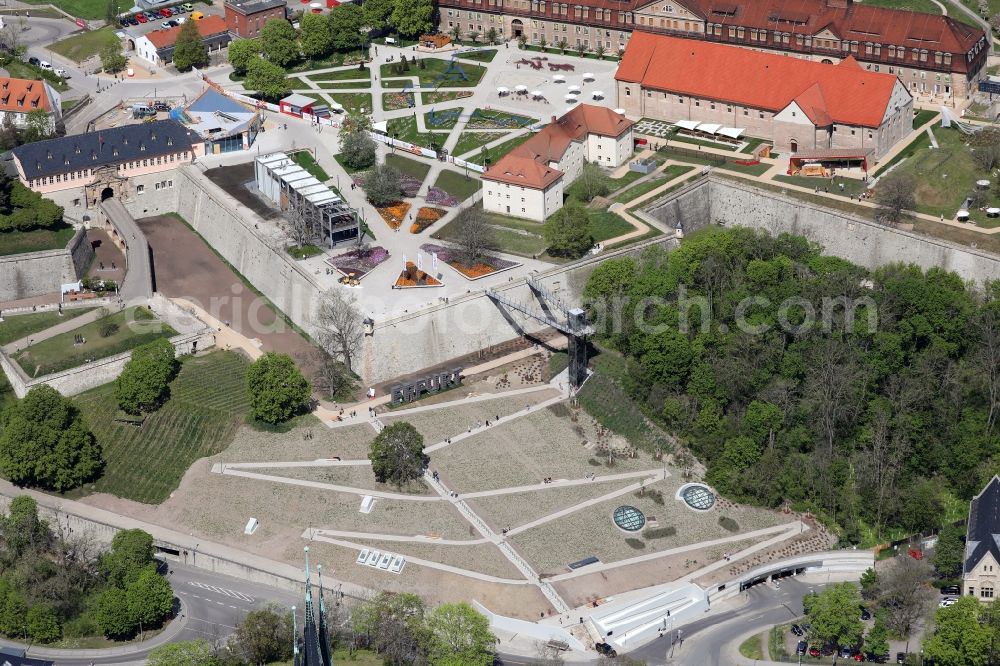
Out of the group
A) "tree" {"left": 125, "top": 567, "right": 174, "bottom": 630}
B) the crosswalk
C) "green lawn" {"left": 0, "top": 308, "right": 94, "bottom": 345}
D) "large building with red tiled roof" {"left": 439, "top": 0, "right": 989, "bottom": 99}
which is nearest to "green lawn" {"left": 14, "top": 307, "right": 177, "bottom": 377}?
"green lawn" {"left": 0, "top": 308, "right": 94, "bottom": 345}

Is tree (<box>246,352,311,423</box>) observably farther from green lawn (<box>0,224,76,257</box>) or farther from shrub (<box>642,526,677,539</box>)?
green lawn (<box>0,224,76,257</box>)

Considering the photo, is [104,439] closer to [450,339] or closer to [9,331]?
[9,331]

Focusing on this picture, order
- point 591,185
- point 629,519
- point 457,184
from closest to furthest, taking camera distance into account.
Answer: point 629,519, point 591,185, point 457,184

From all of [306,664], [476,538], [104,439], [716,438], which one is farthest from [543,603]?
[104,439]

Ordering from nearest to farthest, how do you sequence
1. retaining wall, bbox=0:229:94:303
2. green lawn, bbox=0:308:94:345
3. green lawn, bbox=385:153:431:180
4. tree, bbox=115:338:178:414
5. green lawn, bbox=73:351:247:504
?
1. green lawn, bbox=73:351:247:504
2. tree, bbox=115:338:178:414
3. green lawn, bbox=0:308:94:345
4. retaining wall, bbox=0:229:94:303
5. green lawn, bbox=385:153:431:180

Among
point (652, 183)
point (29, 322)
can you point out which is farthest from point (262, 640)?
point (652, 183)

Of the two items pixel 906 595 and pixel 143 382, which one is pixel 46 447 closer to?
pixel 143 382
